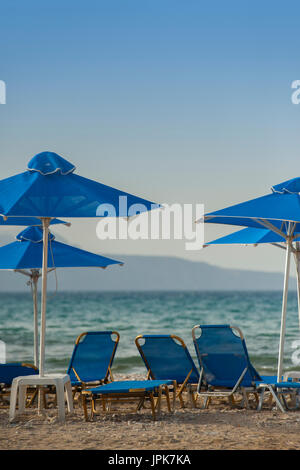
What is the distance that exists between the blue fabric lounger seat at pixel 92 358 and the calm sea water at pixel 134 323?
6614 mm

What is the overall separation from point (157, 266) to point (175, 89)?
42984 mm

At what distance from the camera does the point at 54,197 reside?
17.2ft

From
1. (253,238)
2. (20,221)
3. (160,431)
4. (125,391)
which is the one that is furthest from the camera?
(253,238)

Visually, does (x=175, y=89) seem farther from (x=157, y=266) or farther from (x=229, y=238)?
(x=157, y=266)

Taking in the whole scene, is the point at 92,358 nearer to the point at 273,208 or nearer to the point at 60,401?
the point at 60,401

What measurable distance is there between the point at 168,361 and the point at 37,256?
→ 6.08ft

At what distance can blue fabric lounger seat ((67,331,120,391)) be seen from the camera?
20.9ft

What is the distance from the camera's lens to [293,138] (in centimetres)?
1717

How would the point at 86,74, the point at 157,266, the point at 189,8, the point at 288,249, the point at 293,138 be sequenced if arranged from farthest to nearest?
1. the point at 157,266
2. the point at 293,138
3. the point at 86,74
4. the point at 189,8
5. the point at 288,249

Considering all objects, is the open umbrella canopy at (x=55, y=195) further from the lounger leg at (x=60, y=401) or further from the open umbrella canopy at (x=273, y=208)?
the lounger leg at (x=60, y=401)

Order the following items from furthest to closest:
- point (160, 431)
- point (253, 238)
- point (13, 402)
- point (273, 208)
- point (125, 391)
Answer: point (253, 238) → point (273, 208) → point (13, 402) → point (125, 391) → point (160, 431)

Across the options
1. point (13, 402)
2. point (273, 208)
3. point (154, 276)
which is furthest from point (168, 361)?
point (154, 276)

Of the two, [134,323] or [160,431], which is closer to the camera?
[160,431]
